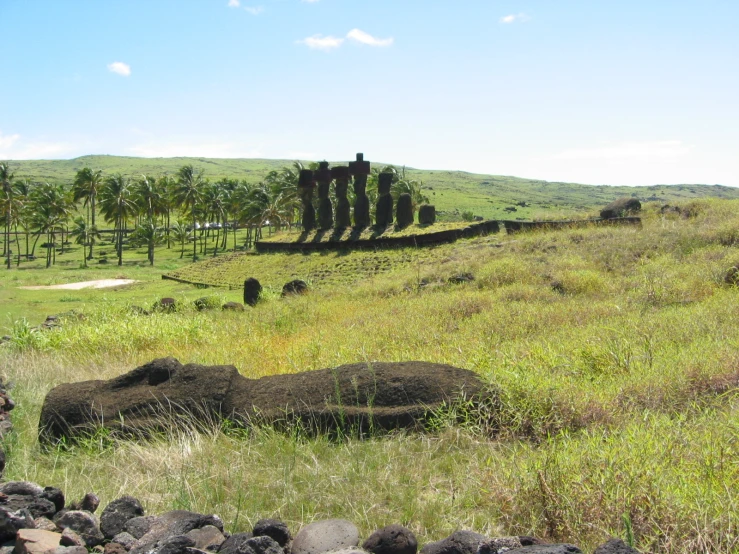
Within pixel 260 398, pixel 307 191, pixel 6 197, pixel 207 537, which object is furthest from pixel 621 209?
A: pixel 6 197

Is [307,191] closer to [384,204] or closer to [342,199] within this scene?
[342,199]

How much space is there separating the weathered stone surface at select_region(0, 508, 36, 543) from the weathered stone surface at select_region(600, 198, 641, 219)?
2119 centimetres

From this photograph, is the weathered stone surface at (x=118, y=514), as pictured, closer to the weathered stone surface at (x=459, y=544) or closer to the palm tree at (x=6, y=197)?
the weathered stone surface at (x=459, y=544)

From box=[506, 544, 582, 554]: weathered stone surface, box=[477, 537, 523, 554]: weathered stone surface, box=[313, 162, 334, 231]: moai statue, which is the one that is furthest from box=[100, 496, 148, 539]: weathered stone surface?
box=[313, 162, 334, 231]: moai statue

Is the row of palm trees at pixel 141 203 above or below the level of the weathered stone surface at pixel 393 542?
above

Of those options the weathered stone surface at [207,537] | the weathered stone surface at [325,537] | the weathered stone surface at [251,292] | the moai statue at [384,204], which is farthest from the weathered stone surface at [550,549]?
the moai statue at [384,204]

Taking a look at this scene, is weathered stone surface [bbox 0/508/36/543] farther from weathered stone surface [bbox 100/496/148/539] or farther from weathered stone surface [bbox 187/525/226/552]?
weathered stone surface [bbox 187/525/226/552]

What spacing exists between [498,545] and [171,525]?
5.97 feet

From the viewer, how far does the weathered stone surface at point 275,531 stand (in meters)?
3.72

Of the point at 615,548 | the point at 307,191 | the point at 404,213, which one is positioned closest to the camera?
the point at 615,548

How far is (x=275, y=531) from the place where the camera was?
3.72 m

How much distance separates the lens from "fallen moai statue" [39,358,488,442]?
5523 mm

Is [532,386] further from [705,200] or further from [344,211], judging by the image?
[344,211]

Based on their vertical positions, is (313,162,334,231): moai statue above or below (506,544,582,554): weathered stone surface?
above
